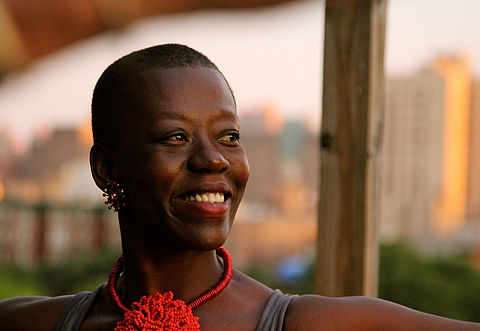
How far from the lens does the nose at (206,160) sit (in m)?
1.69

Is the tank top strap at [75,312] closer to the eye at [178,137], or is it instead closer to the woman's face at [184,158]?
the woman's face at [184,158]

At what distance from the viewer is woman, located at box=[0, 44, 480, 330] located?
5.59ft

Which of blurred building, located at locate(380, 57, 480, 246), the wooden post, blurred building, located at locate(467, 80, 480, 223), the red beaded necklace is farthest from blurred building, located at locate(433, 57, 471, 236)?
the red beaded necklace

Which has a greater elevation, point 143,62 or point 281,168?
point 143,62

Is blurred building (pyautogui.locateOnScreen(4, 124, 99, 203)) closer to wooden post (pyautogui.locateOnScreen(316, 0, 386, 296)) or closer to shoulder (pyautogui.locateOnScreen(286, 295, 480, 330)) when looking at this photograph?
wooden post (pyautogui.locateOnScreen(316, 0, 386, 296))

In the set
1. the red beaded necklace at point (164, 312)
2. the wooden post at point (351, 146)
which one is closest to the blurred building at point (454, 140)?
the wooden post at point (351, 146)

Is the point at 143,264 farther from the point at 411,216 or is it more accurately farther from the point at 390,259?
the point at 411,216

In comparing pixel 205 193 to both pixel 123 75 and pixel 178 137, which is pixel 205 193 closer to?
pixel 178 137

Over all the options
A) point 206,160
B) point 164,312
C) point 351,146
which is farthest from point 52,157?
point 206,160

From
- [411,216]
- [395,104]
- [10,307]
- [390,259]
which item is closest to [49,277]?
[390,259]

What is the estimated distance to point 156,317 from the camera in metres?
1.78

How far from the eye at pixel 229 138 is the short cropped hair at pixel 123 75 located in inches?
5.2

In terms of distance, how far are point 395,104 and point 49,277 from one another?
99.0 ft

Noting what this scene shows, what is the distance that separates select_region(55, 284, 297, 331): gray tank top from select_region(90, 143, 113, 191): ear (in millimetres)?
310
